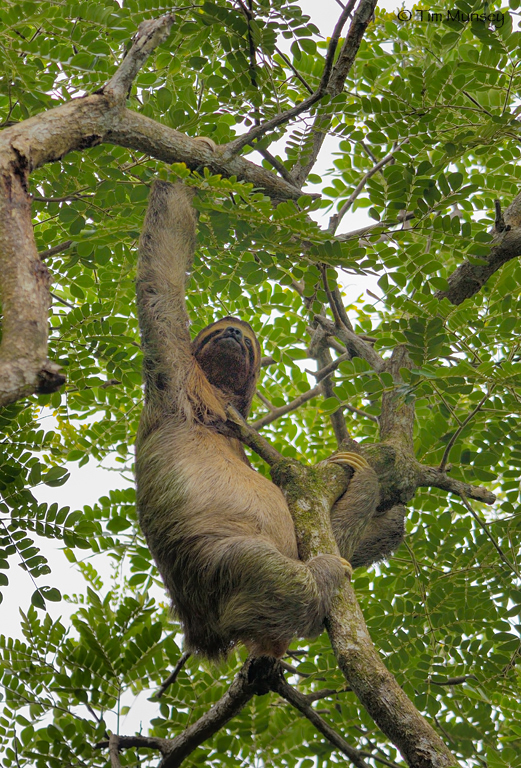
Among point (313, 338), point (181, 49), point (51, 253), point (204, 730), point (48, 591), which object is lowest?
point (204, 730)

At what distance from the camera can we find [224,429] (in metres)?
5.49

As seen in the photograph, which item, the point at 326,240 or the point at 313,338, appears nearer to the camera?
the point at 326,240

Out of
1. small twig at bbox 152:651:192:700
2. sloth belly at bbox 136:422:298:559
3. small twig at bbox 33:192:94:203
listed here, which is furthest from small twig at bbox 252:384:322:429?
small twig at bbox 33:192:94:203

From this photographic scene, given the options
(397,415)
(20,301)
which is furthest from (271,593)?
(20,301)

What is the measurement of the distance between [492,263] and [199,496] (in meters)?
2.86

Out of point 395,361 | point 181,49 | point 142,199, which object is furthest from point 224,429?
point 181,49

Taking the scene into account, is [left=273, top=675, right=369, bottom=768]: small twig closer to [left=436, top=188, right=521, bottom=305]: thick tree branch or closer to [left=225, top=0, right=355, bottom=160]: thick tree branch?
[left=436, top=188, right=521, bottom=305]: thick tree branch

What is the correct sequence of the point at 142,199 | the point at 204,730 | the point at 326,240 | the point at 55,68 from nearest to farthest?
the point at 204,730
the point at 326,240
the point at 55,68
the point at 142,199

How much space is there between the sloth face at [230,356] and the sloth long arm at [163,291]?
2.11ft

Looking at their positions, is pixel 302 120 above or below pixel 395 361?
above

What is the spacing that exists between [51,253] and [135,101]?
1.46 meters

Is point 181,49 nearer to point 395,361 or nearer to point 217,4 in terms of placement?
point 217,4

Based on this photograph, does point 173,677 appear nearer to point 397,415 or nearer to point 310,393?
point 397,415

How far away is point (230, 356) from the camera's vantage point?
19.0ft
